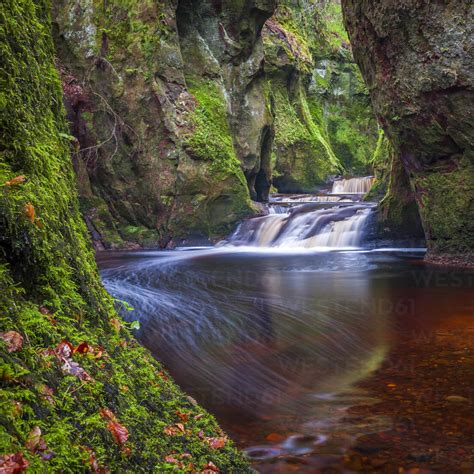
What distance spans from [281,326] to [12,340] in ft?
16.7

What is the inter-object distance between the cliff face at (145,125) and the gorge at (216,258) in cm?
7

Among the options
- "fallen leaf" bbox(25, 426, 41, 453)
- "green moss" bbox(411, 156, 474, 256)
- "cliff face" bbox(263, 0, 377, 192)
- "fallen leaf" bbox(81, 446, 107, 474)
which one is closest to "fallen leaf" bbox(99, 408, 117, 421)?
"fallen leaf" bbox(81, 446, 107, 474)

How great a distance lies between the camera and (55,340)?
6.10ft

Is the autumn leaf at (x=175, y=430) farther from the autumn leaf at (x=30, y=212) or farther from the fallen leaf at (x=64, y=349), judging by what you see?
the autumn leaf at (x=30, y=212)

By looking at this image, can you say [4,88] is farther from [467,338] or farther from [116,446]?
[467,338]

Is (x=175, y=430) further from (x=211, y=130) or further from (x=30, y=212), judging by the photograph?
(x=211, y=130)

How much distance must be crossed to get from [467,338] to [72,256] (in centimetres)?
472

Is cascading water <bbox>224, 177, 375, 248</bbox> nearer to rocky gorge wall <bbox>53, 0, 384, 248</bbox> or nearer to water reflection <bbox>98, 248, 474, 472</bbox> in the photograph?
rocky gorge wall <bbox>53, 0, 384, 248</bbox>

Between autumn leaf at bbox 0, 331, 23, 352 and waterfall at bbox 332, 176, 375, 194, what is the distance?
31.0m

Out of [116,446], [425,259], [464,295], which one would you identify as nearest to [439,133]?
[425,259]

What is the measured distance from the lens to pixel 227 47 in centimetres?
1991

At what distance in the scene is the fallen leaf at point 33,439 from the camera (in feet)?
4.23

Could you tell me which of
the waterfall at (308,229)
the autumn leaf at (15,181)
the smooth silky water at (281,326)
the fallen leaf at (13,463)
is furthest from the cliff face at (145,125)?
the fallen leaf at (13,463)

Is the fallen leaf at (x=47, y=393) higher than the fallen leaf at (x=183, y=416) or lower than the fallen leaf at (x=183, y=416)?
higher
